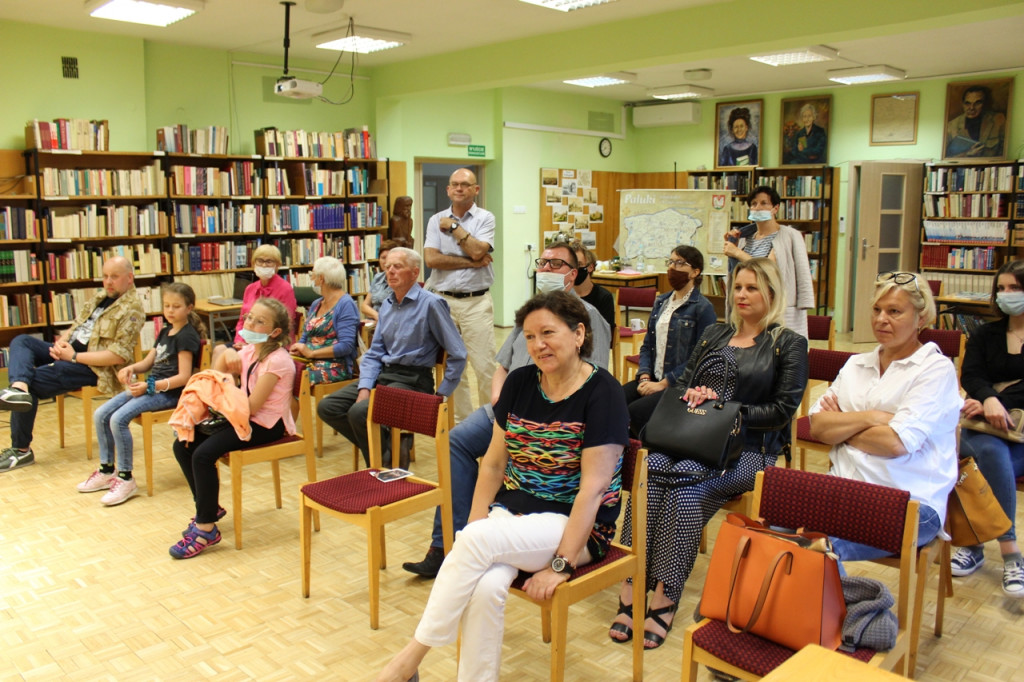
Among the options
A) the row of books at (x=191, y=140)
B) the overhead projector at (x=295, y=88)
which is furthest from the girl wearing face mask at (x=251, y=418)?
the row of books at (x=191, y=140)

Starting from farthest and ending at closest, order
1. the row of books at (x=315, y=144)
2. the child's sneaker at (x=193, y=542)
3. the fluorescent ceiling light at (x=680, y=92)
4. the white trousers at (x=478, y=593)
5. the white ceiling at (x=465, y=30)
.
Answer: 1. the fluorescent ceiling light at (x=680, y=92)
2. the row of books at (x=315, y=144)
3. the white ceiling at (x=465, y=30)
4. the child's sneaker at (x=193, y=542)
5. the white trousers at (x=478, y=593)

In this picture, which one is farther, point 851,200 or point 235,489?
point 851,200

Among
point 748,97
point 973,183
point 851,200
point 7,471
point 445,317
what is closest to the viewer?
point 445,317

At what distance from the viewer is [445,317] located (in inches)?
179

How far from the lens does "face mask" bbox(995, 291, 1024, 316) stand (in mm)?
3617

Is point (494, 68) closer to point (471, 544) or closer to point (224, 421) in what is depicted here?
point (224, 421)

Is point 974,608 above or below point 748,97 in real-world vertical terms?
below

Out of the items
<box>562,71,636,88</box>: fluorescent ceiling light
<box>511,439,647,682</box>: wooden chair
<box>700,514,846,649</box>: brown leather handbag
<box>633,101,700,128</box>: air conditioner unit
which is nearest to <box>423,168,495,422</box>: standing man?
<box>511,439,647,682</box>: wooden chair

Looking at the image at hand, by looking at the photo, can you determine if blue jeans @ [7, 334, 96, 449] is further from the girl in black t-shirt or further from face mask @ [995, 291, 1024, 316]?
face mask @ [995, 291, 1024, 316]

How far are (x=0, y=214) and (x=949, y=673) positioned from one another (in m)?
7.30

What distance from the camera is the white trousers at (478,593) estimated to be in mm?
2420

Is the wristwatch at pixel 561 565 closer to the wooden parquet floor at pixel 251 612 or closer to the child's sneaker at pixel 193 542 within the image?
the wooden parquet floor at pixel 251 612

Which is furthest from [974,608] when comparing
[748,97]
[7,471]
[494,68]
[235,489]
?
[748,97]

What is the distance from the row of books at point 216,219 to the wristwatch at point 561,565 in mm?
6576
